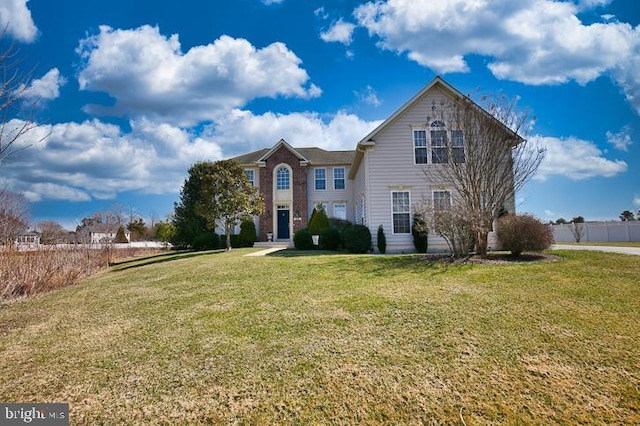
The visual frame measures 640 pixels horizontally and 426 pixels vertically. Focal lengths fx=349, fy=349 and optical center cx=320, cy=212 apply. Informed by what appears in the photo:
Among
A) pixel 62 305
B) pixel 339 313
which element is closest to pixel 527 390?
pixel 339 313

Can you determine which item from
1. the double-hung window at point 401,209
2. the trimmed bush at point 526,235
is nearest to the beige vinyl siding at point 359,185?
the double-hung window at point 401,209

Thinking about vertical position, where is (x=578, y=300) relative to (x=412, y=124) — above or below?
below

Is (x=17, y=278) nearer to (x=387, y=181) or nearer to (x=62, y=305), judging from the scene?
(x=62, y=305)

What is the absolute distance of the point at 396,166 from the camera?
16.5m

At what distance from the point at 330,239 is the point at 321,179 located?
28.6 feet

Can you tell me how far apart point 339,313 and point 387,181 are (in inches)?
450

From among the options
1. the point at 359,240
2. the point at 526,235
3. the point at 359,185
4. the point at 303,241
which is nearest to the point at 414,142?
the point at 359,185

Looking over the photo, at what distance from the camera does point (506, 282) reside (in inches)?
292

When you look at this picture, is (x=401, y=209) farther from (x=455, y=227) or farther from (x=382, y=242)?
(x=455, y=227)

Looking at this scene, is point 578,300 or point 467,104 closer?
point 578,300

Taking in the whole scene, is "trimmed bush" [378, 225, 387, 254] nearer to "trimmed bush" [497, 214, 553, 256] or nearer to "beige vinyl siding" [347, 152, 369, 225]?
"beige vinyl siding" [347, 152, 369, 225]

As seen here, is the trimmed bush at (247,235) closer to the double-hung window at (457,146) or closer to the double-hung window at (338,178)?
the double-hung window at (338,178)

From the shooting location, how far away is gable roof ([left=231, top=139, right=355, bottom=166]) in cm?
2547

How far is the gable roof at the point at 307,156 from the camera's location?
25.5 m
